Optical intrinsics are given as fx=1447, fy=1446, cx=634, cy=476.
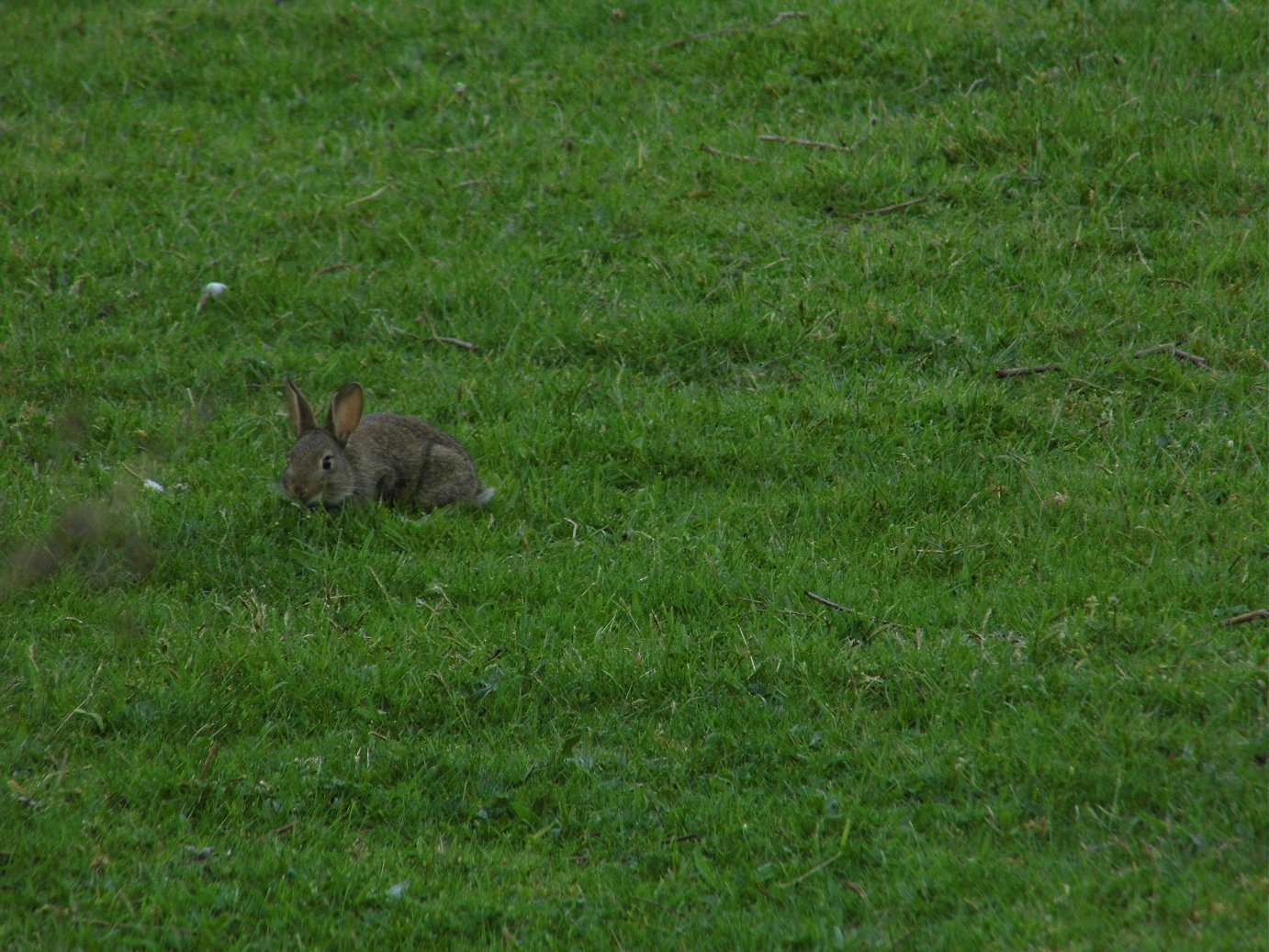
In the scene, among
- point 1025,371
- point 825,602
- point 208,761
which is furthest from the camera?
point 1025,371

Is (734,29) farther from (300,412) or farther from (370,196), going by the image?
(300,412)

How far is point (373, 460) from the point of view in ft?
27.2

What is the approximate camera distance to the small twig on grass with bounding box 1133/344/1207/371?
8.58 metres

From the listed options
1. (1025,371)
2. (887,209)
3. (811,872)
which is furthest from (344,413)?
(887,209)

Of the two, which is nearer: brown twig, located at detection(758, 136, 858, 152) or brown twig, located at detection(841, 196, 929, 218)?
brown twig, located at detection(841, 196, 929, 218)

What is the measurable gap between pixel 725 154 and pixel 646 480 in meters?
4.04

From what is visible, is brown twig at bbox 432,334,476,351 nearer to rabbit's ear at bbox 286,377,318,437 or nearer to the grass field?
the grass field

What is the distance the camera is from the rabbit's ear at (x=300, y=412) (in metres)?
8.29

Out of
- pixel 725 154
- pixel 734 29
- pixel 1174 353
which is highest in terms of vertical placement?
pixel 734 29

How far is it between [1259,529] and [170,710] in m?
5.05

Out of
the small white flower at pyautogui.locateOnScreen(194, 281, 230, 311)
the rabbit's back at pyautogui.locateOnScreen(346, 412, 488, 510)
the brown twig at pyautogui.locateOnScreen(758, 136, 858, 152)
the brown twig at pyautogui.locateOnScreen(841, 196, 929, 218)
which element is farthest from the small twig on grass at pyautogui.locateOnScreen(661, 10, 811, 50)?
the rabbit's back at pyautogui.locateOnScreen(346, 412, 488, 510)

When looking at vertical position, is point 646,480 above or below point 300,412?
below

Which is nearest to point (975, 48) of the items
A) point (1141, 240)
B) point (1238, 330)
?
point (1141, 240)

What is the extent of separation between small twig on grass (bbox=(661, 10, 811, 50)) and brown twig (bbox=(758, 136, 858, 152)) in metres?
1.70
